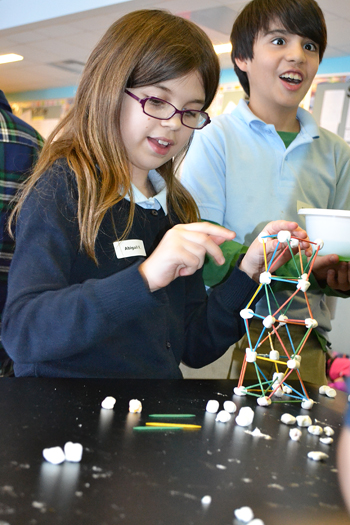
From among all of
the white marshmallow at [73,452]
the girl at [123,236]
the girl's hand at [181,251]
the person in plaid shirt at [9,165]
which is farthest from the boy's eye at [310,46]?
the white marshmallow at [73,452]

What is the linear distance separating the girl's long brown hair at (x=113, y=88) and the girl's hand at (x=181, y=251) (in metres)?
0.22

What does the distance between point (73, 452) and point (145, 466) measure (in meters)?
0.07

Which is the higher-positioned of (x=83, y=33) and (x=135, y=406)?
(x=83, y=33)

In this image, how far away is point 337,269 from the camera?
115 centimetres

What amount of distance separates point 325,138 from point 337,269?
1.95ft

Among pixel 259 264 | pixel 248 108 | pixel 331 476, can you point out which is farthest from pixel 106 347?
pixel 248 108

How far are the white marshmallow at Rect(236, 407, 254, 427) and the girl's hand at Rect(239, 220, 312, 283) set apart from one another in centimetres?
29

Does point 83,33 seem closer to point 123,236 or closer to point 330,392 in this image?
point 123,236

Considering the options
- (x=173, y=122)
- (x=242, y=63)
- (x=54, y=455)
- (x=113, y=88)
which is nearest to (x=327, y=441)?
(x=54, y=455)

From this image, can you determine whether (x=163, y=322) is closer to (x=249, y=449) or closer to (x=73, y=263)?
(x=73, y=263)

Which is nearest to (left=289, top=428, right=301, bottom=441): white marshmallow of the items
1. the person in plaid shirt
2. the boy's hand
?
the boy's hand

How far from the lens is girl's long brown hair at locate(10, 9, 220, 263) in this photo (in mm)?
1064

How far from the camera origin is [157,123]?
1103mm

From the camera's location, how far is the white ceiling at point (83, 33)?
4.38 m
